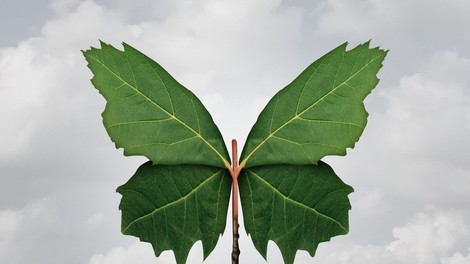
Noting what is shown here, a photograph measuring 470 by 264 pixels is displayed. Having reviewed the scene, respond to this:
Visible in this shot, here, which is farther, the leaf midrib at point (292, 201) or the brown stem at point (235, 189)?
the leaf midrib at point (292, 201)

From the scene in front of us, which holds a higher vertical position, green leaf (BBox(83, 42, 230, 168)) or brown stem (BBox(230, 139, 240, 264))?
green leaf (BBox(83, 42, 230, 168))

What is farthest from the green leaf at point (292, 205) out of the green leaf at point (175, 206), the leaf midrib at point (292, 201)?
the green leaf at point (175, 206)

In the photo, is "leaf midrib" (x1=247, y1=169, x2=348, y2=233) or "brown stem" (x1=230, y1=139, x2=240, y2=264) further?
"leaf midrib" (x1=247, y1=169, x2=348, y2=233)

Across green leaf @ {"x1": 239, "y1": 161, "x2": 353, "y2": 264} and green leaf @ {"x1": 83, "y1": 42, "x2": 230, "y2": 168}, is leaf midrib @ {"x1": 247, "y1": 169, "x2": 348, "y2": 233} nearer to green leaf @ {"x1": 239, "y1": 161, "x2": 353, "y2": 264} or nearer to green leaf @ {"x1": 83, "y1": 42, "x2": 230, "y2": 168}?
green leaf @ {"x1": 239, "y1": 161, "x2": 353, "y2": 264}

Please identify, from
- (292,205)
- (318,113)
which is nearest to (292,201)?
(292,205)

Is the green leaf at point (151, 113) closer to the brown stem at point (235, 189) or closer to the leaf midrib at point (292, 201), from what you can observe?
the brown stem at point (235, 189)

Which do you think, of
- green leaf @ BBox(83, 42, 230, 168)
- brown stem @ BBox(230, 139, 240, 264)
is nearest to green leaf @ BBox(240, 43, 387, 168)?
brown stem @ BBox(230, 139, 240, 264)
